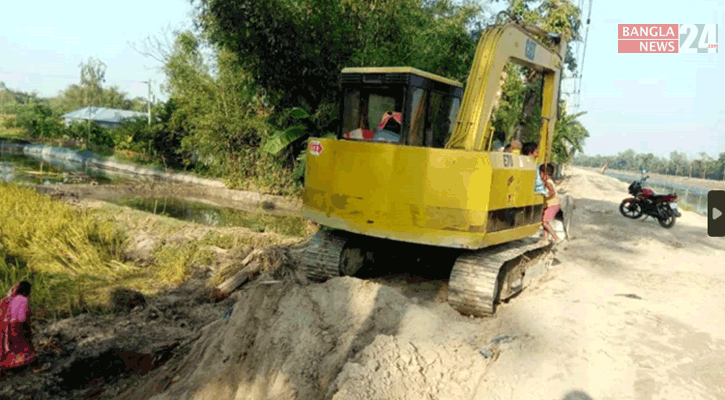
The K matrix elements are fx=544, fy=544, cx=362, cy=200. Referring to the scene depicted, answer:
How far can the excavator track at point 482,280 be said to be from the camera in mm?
5727

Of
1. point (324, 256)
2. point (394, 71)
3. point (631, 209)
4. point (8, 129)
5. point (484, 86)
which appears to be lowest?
point (324, 256)

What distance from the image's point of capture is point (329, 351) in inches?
200

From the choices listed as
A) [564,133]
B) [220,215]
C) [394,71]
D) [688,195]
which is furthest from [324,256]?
[688,195]

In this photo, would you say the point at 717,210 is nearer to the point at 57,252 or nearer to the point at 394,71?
the point at 394,71

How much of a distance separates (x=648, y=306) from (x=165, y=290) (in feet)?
24.5

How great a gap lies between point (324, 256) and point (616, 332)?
10.9ft

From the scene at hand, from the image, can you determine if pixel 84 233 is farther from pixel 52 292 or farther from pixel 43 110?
pixel 43 110

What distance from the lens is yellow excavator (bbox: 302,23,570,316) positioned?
5.55 m

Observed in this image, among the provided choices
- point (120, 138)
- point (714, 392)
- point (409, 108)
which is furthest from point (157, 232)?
point (120, 138)

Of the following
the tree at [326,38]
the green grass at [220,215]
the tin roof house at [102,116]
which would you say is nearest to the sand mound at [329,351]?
the green grass at [220,215]

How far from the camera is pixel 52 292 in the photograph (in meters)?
8.89

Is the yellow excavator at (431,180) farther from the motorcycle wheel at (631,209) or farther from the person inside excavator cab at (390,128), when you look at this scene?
the motorcycle wheel at (631,209)

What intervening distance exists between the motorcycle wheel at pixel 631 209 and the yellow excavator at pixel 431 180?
8.59 m

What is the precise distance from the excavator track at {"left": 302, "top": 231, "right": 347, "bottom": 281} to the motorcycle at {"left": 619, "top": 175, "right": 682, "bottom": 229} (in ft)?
33.4
